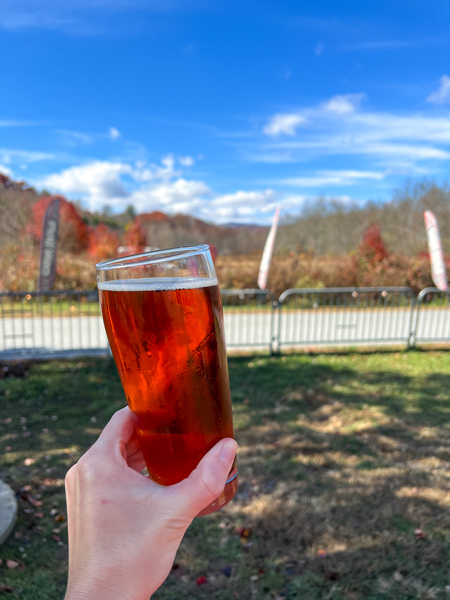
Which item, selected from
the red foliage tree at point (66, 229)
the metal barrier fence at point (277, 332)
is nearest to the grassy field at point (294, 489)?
the metal barrier fence at point (277, 332)

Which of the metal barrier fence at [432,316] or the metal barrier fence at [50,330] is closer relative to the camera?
the metal barrier fence at [50,330]

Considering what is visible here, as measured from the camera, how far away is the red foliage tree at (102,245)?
53.2ft

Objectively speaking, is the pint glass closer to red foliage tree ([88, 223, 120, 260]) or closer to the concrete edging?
the concrete edging

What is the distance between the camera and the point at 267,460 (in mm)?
4070

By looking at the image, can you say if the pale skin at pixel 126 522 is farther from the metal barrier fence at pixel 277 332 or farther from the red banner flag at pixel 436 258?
the red banner flag at pixel 436 258

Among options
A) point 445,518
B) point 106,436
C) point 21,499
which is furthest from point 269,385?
point 106,436

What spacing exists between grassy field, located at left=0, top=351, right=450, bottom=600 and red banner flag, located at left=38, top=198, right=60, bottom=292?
2378mm

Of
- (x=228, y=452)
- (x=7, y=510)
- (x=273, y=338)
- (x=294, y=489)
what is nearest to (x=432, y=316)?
(x=273, y=338)

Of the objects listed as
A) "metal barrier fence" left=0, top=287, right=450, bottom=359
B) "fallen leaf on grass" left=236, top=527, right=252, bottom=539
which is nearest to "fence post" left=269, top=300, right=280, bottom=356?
"metal barrier fence" left=0, top=287, right=450, bottom=359

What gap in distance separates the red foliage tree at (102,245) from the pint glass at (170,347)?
15.1m

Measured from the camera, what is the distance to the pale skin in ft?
3.06

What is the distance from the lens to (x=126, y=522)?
0.98 metres

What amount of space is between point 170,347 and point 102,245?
16.7 m

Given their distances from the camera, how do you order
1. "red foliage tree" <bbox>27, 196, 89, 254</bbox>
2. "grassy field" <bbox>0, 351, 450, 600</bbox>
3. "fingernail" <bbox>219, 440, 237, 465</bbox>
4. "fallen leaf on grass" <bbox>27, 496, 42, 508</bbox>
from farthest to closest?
1. "red foliage tree" <bbox>27, 196, 89, 254</bbox>
2. "fallen leaf on grass" <bbox>27, 496, 42, 508</bbox>
3. "grassy field" <bbox>0, 351, 450, 600</bbox>
4. "fingernail" <bbox>219, 440, 237, 465</bbox>
